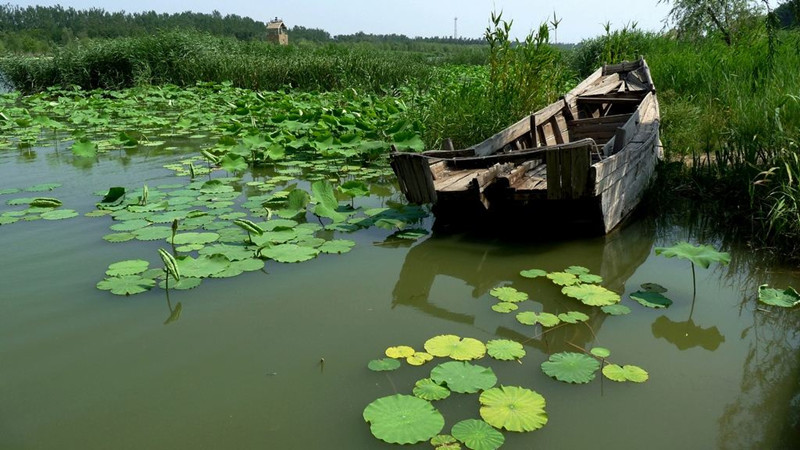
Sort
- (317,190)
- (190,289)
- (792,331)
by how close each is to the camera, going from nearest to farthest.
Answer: (792,331) → (190,289) → (317,190)

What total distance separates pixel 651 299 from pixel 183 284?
2.28 metres

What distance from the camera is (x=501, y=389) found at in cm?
205

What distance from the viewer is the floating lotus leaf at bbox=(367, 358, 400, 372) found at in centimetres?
220

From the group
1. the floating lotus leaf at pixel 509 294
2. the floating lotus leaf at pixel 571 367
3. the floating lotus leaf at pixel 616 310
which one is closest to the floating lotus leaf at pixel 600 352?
the floating lotus leaf at pixel 571 367

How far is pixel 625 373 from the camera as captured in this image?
7.16 feet

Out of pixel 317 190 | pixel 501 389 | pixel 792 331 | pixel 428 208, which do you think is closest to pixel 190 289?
pixel 317 190

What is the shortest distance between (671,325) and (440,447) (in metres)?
1.40

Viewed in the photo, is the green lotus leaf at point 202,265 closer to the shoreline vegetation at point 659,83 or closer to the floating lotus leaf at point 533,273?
the floating lotus leaf at point 533,273

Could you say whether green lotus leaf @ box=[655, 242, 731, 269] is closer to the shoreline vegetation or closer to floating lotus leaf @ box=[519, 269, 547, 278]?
floating lotus leaf @ box=[519, 269, 547, 278]

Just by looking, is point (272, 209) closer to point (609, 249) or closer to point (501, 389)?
point (609, 249)

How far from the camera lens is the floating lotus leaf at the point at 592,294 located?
276cm

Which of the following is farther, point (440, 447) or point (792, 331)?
point (792, 331)

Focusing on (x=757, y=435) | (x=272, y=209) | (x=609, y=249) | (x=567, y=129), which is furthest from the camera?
(x=567, y=129)

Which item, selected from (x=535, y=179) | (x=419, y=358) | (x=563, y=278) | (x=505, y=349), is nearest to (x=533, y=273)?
(x=563, y=278)
